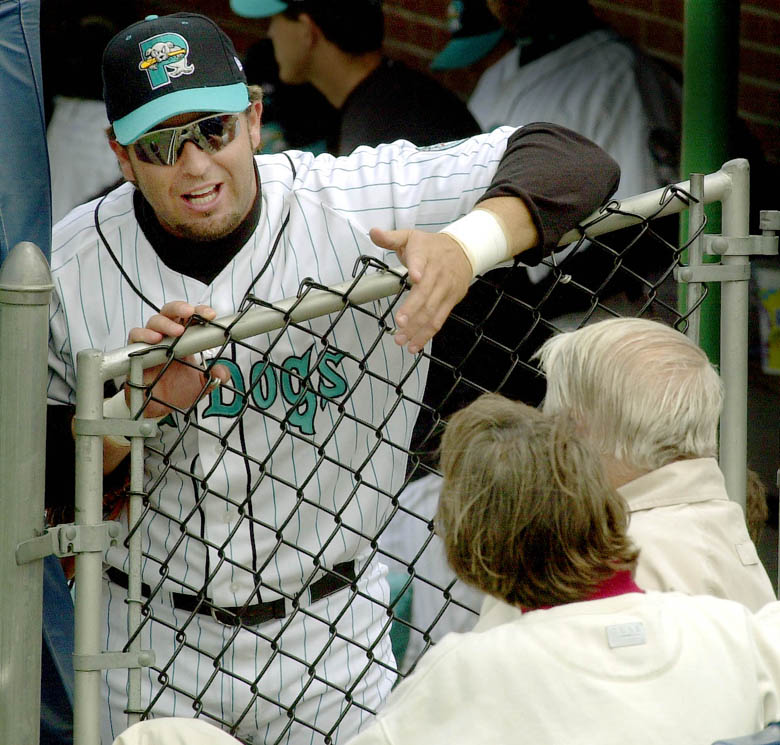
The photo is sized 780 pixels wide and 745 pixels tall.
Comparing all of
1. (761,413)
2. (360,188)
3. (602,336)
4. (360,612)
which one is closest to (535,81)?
(761,413)

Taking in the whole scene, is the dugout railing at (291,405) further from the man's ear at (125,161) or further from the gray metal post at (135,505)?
the man's ear at (125,161)

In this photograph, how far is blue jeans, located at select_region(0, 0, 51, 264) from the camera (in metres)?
1.70

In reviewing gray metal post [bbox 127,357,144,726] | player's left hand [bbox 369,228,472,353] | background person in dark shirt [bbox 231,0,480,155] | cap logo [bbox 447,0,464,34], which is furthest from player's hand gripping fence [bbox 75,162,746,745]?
cap logo [bbox 447,0,464,34]

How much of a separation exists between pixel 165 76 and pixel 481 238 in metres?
0.67

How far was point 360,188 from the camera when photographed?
2.17 metres

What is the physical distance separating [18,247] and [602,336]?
746 mm

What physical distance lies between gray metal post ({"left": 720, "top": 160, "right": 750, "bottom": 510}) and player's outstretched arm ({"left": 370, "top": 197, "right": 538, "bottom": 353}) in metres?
0.35

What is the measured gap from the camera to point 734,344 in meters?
1.85

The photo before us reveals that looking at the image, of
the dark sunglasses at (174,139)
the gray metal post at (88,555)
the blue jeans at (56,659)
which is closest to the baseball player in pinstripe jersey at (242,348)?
the dark sunglasses at (174,139)

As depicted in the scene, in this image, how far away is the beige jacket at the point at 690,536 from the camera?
1488 millimetres

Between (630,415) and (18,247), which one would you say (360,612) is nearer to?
(630,415)

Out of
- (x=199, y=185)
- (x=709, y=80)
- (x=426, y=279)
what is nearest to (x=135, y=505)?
(x=426, y=279)

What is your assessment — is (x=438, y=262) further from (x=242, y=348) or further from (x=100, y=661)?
(x=100, y=661)

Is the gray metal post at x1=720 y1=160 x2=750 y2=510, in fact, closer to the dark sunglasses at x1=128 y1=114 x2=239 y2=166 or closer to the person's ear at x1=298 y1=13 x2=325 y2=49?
the dark sunglasses at x1=128 y1=114 x2=239 y2=166
